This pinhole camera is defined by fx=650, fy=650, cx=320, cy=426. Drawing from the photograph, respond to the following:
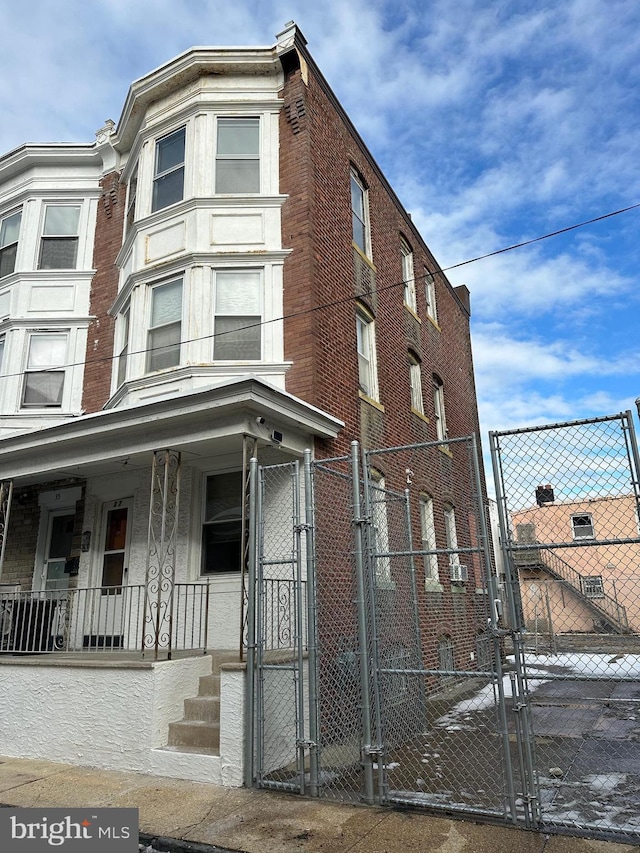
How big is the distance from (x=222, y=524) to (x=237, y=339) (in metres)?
2.93

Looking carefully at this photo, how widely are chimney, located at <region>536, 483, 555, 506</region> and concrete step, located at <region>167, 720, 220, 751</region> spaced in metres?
4.05

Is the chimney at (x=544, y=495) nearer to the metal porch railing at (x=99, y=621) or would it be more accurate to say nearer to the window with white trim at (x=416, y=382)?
the metal porch railing at (x=99, y=621)

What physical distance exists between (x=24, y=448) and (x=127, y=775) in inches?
212

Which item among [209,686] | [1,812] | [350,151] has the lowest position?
[1,812]

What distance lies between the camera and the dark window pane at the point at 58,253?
45.0 ft

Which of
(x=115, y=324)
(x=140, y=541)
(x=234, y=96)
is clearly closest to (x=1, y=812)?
(x=140, y=541)

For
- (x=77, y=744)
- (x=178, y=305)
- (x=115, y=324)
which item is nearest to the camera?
(x=77, y=744)

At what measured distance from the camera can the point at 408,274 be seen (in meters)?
15.7

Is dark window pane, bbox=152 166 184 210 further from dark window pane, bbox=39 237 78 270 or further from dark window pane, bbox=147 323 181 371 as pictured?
dark window pane, bbox=39 237 78 270

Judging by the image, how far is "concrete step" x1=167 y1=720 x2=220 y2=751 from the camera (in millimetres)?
6574

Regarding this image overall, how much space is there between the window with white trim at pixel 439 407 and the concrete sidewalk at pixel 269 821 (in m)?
11.2

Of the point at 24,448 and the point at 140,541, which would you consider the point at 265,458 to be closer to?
the point at 140,541

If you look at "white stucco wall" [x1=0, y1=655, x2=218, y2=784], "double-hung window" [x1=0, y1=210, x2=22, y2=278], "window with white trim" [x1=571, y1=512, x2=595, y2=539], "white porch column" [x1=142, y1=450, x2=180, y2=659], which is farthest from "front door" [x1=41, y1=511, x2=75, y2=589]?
"window with white trim" [x1=571, y1=512, x2=595, y2=539]

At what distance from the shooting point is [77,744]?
7.18 meters
